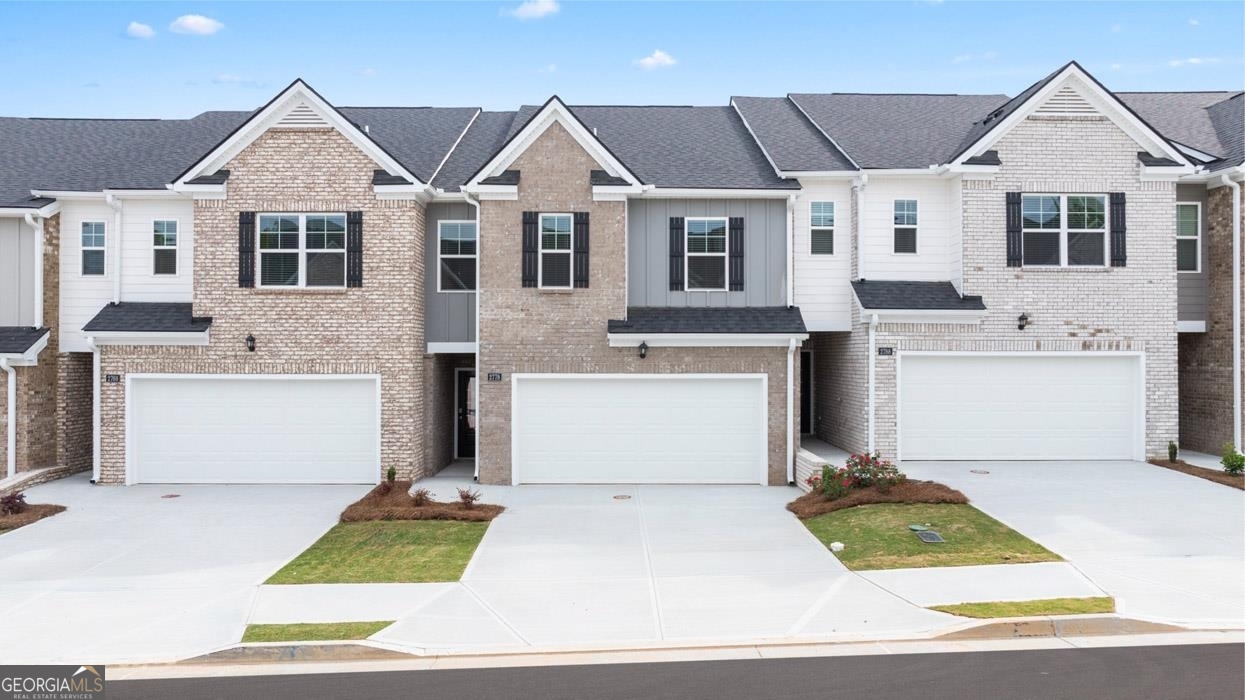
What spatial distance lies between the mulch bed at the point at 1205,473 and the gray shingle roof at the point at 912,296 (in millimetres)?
4892

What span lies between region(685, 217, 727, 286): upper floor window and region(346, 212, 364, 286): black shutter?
6.69m

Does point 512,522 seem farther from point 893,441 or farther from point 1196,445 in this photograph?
point 1196,445

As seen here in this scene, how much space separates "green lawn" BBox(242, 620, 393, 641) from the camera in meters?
7.66

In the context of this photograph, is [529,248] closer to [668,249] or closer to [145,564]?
[668,249]

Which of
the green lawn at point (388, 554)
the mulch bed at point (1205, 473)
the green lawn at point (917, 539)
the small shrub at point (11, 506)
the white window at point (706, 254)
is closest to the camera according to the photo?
the green lawn at point (388, 554)

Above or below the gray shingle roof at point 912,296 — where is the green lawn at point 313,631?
below

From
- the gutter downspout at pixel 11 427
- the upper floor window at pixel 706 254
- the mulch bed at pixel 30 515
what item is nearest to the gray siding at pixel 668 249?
the upper floor window at pixel 706 254

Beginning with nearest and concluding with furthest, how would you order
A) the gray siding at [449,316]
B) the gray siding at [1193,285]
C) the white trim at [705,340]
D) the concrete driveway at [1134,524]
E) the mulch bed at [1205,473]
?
the concrete driveway at [1134,524] → the mulch bed at [1205,473] → the white trim at [705,340] → the gray siding at [449,316] → the gray siding at [1193,285]

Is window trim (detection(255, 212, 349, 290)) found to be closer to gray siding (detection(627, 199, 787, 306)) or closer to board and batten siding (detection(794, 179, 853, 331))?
gray siding (detection(627, 199, 787, 306))

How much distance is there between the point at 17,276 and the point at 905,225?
748 inches

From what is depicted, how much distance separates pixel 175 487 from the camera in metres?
15.8

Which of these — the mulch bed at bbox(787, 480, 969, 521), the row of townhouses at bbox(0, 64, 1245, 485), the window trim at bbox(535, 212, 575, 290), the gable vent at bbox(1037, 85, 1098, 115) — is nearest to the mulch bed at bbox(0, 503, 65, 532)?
the row of townhouses at bbox(0, 64, 1245, 485)

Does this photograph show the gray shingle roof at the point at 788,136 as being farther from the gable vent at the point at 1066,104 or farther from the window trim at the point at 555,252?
the window trim at the point at 555,252

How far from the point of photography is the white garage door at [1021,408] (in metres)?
16.2
